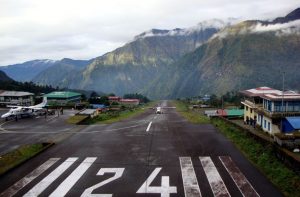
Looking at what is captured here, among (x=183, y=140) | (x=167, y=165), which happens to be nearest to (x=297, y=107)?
(x=183, y=140)

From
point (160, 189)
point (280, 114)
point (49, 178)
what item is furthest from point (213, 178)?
point (280, 114)

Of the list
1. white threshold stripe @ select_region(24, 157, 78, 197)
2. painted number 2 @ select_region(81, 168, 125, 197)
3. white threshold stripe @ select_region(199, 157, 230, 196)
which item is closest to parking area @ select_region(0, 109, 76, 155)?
white threshold stripe @ select_region(24, 157, 78, 197)

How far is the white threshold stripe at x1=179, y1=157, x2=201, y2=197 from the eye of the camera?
21.0 m

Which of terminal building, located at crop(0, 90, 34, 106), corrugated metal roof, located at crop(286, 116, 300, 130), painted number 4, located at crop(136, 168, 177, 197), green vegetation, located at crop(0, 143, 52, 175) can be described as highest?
terminal building, located at crop(0, 90, 34, 106)

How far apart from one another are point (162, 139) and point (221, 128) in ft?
36.0

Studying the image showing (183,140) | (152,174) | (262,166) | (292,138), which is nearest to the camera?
(152,174)

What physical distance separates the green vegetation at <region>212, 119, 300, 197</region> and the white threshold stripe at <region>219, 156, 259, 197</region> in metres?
1.81

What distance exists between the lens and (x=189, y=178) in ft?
77.4

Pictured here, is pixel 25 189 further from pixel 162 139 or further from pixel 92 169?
pixel 162 139

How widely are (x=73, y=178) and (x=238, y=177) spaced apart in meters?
11.7

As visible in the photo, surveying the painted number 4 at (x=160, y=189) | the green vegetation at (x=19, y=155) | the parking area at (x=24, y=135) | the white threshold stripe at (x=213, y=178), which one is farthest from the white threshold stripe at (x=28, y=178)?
the white threshold stripe at (x=213, y=178)

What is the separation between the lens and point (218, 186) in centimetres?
2200

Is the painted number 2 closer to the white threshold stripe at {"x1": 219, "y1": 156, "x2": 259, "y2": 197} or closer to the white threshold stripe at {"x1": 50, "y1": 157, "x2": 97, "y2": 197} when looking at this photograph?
the white threshold stripe at {"x1": 50, "y1": 157, "x2": 97, "y2": 197}

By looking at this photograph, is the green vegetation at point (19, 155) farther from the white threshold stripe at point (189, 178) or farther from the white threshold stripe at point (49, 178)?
the white threshold stripe at point (189, 178)
